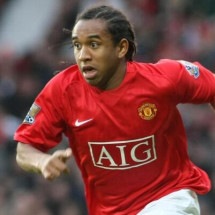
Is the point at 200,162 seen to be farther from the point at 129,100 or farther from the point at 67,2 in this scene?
the point at 129,100

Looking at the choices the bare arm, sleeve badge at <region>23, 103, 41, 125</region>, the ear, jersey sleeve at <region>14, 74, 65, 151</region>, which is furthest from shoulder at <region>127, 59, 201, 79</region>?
the bare arm

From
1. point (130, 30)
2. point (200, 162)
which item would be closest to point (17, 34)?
point (200, 162)

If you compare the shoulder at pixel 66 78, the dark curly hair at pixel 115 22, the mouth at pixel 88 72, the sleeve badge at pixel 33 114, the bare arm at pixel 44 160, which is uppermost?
the dark curly hair at pixel 115 22

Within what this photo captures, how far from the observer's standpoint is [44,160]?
598 cm

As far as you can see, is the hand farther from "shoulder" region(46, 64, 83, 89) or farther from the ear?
the ear

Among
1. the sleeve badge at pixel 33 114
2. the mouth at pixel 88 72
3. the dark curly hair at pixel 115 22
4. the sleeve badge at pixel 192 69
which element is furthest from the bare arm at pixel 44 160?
the sleeve badge at pixel 192 69

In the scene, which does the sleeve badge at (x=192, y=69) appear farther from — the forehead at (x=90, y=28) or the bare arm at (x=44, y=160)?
the bare arm at (x=44, y=160)

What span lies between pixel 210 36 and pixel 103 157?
596 cm

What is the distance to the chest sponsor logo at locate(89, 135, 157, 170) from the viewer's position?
6438 millimetres

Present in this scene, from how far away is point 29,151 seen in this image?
249 inches

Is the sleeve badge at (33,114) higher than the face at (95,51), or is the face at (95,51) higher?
the face at (95,51)

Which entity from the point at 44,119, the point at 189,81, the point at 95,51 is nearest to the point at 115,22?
the point at 95,51

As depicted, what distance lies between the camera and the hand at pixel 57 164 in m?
5.63

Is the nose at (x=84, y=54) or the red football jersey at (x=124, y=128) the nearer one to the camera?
the nose at (x=84, y=54)
